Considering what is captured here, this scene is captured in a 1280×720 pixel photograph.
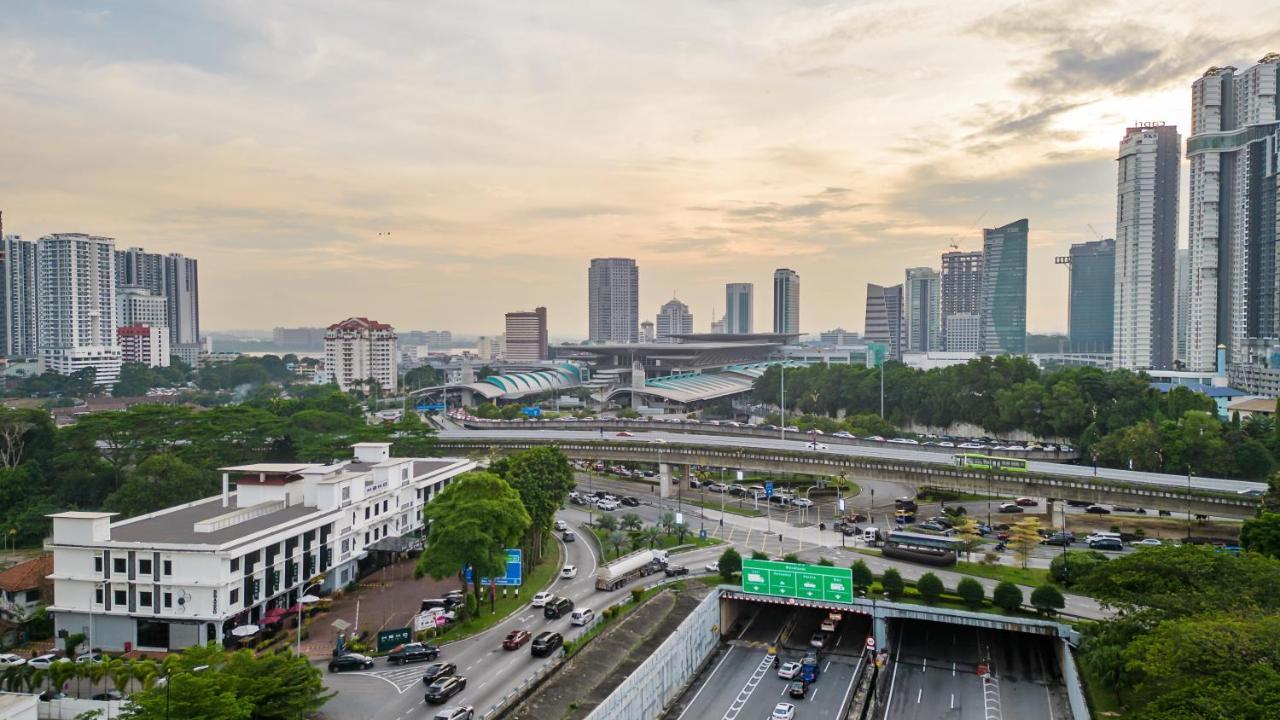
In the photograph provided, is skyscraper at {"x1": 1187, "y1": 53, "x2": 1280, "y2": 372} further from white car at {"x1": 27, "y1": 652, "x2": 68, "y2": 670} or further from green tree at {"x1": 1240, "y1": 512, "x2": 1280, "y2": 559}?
white car at {"x1": 27, "y1": 652, "x2": 68, "y2": 670}

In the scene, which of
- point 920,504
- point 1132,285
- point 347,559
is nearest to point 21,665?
point 347,559

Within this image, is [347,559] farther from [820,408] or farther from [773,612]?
[820,408]

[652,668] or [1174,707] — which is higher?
[1174,707]

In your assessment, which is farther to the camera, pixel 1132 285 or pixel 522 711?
pixel 1132 285

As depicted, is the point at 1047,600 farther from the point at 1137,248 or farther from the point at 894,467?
the point at 1137,248

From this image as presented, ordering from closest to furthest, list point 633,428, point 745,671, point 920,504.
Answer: point 745,671 → point 920,504 → point 633,428

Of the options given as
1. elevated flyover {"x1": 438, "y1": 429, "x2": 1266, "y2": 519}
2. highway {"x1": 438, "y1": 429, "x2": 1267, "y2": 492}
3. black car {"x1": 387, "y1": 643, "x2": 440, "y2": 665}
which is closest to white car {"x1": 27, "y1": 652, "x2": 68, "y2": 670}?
black car {"x1": 387, "y1": 643, "x2": 440, "y2": 665}

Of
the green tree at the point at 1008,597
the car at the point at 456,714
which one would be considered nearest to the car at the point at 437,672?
the car at the point at 456,714
